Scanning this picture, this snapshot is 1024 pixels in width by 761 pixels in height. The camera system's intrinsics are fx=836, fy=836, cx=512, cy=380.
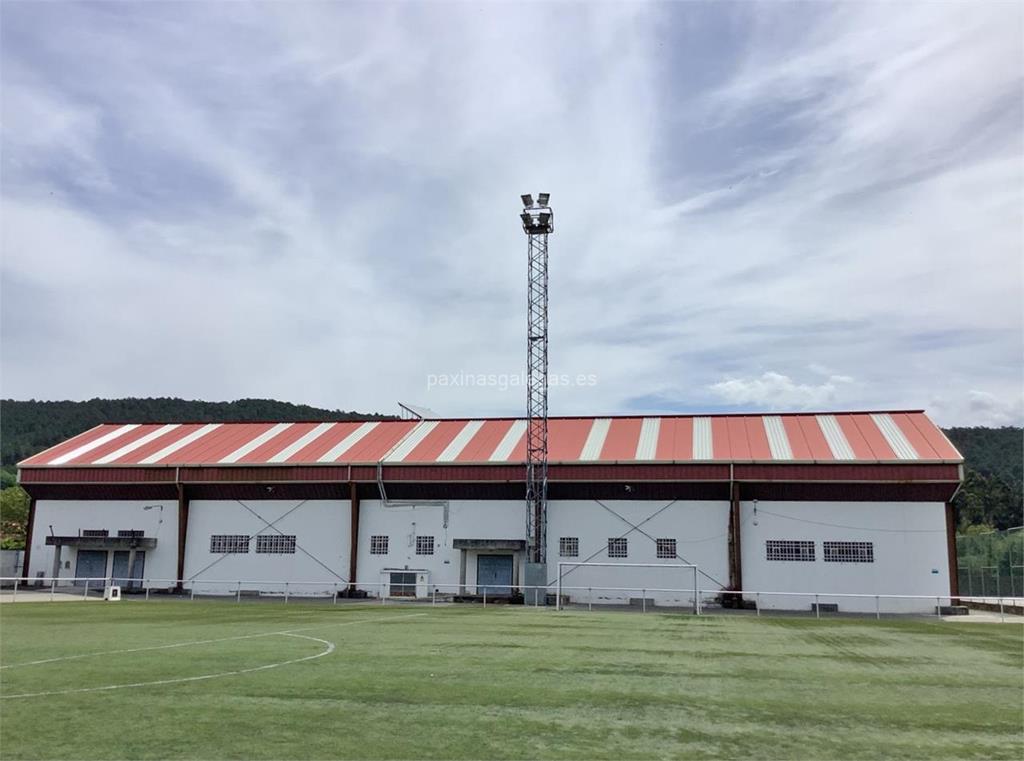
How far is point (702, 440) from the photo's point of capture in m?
45.3

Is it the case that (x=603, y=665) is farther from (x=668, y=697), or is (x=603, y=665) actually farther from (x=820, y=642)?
(x=820, y=642)

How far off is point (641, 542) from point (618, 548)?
1269 millimetres

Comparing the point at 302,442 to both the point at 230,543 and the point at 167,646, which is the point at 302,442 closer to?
the point at 230,543

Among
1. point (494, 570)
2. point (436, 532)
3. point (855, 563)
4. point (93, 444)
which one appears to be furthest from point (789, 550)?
point (93, 444)

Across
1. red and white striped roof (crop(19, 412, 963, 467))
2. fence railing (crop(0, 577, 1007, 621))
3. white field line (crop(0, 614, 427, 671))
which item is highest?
red and white striped roof (crop(19, 412, 963, 467))

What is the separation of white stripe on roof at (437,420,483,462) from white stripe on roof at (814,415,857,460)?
19899mm

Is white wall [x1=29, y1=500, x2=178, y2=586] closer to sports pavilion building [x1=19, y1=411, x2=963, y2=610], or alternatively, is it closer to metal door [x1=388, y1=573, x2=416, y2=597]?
sports pavilion building [x1=19, y1=411, x2=963, y2=610]

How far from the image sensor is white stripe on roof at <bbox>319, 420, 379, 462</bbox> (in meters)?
48.4

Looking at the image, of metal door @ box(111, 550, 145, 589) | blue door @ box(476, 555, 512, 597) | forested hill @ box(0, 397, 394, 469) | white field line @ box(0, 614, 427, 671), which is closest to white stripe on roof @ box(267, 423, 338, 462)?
metal door @ box(111, 550, 145, 589)

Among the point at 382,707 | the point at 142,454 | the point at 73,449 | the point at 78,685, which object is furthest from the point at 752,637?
the point at 73,449

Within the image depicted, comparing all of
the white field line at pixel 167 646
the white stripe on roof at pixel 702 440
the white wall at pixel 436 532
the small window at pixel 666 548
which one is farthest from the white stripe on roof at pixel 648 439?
the white field line at pixel 167 646

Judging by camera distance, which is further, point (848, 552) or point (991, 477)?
point (991, 477)

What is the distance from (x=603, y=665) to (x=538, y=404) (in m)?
30.8

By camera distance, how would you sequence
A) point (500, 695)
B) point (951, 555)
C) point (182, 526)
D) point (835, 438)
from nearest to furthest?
point (500, 695) < point (951, 555) < point (835, 438) < point (182, 526)
